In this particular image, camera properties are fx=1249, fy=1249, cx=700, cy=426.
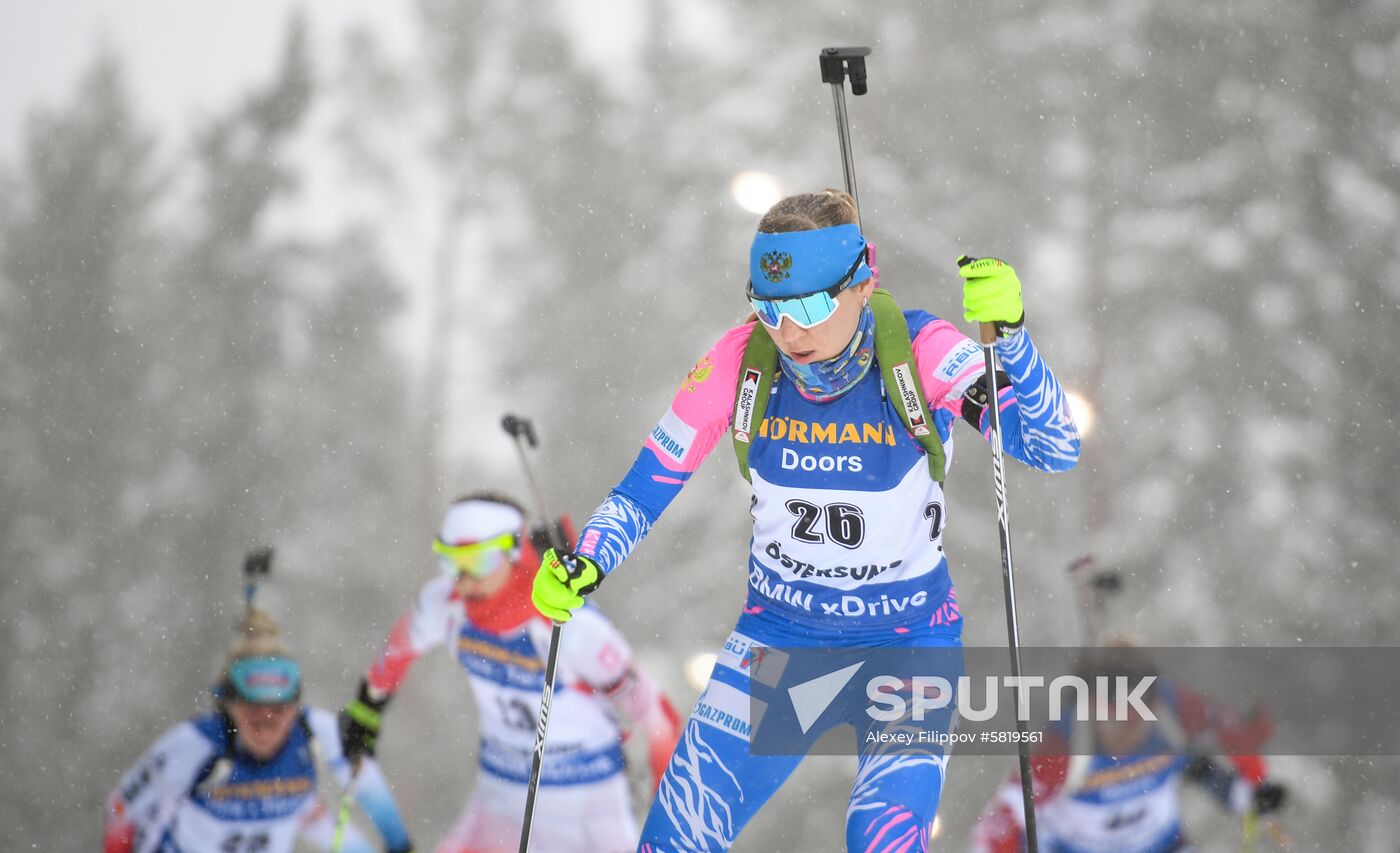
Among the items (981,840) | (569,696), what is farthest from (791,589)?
(981,840)

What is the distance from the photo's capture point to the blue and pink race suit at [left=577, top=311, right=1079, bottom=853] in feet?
11.1

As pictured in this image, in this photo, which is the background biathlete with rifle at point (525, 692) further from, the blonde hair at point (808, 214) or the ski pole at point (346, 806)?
the blonde hair at point (808, 214)

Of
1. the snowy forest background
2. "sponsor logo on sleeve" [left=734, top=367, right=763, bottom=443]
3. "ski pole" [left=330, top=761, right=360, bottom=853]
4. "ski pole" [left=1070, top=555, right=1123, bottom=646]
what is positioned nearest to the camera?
"sponsor logo on sleeve" [left=734, top=367, right=763, bottom=443]

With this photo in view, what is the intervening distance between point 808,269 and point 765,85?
9699 millimetres

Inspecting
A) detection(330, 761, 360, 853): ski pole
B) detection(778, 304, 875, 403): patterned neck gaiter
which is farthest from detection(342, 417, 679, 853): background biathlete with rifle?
detection(778, 304, 875, 403): patterned neck gaiter

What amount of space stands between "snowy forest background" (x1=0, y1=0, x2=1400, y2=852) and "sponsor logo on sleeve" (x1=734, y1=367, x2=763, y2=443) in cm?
829

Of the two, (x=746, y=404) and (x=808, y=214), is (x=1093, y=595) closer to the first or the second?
(x=746, y=404)

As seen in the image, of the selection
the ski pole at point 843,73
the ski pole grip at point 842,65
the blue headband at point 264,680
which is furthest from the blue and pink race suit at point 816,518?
the blue headband at point 264,680

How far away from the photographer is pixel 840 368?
3.51 meters

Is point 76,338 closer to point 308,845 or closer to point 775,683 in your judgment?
point 308,845

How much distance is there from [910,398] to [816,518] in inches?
17.2

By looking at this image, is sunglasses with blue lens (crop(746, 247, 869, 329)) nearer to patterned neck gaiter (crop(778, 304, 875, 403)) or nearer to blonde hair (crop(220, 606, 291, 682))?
patterned neck gaiter (crop(778, 304, 875, 403))

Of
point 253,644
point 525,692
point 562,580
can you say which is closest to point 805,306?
point 562,580

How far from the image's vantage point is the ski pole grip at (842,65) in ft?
13.9
